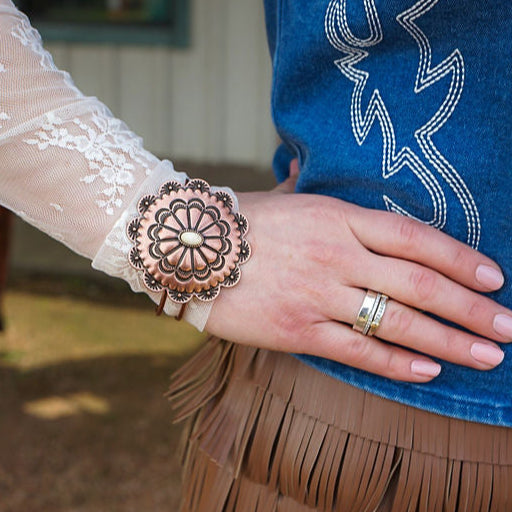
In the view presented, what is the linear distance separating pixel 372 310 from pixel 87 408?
2474 mm

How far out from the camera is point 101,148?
0.76m

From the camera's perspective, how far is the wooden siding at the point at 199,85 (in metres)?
4.06

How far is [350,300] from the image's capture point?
766 mm

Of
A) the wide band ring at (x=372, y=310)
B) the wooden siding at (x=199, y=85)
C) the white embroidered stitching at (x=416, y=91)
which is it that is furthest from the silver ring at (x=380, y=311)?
the wooden siding at (x=199, y=85)

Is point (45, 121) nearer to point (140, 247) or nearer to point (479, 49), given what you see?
point (140, 247)

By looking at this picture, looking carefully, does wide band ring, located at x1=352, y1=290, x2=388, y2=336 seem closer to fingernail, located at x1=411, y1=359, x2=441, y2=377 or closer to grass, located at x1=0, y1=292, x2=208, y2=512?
fingernail, located at x1=411, y1=359, x2=441, y2=377

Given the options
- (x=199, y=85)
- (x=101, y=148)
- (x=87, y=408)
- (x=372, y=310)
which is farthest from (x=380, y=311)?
(x=199, y=85)

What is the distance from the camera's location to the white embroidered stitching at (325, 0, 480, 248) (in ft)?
2.41

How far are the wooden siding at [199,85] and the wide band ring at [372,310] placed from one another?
346 cm

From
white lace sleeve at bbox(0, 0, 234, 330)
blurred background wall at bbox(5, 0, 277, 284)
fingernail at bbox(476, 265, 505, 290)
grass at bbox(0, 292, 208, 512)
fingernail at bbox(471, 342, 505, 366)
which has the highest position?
white lace sleeve at bbox(0, 0, 234, 330)

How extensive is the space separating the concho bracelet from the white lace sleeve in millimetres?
15

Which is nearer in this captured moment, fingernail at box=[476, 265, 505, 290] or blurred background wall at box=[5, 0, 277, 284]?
fingernail at box=[476, 265, 505, 290]

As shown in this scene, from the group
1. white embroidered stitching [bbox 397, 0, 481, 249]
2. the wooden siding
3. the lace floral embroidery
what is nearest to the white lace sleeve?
the lace floral embroidery

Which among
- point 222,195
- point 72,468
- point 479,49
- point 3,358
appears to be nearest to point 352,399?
point 222,195
